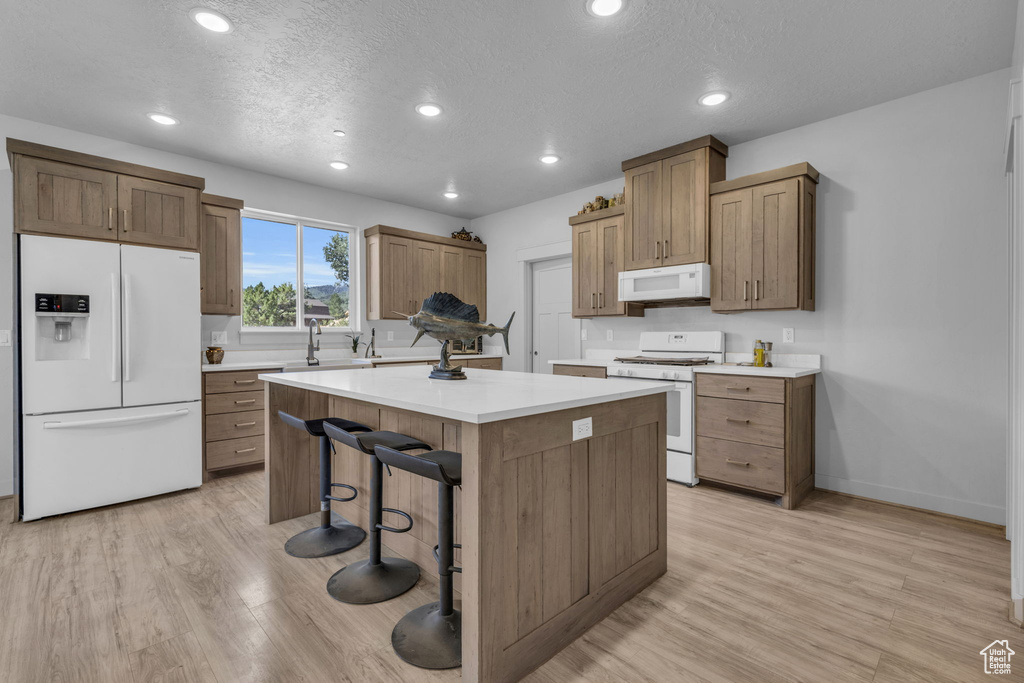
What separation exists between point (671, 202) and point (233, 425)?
4.03m

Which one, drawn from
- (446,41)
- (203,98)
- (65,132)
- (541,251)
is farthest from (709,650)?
(65,132)

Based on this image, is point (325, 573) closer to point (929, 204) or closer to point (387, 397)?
point (387, 397)

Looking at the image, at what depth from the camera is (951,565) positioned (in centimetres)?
229

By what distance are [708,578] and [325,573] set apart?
5.89ft

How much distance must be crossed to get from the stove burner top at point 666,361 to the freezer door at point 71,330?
3.89 meters

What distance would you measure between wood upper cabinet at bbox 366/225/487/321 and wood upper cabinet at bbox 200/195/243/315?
1.35 m

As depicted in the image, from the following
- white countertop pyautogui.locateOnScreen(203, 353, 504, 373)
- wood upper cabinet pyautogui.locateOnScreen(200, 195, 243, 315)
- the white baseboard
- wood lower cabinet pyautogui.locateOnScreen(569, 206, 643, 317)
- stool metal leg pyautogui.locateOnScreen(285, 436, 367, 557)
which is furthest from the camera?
wood lower cabinet pyautogui.locateOnScreen(569, 206, 643, 317)

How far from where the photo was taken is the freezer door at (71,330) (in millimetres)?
2898

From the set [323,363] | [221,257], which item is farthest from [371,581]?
[221,257]

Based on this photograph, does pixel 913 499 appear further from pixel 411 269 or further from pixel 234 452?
→ pixel 234 452

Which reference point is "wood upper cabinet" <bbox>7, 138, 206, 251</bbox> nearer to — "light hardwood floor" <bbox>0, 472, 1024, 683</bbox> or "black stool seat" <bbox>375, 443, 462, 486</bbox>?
"light hardwood floor" <bbox>0, 472, 1024, 683</bbox>

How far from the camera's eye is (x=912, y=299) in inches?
121

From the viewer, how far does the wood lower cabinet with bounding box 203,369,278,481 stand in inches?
147

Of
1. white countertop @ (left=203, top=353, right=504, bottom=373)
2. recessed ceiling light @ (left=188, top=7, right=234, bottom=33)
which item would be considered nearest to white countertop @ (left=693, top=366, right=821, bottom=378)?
white countertop @ (left=203, top=353, right=504, bottom=373)
